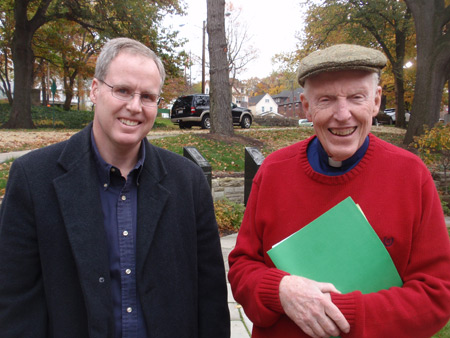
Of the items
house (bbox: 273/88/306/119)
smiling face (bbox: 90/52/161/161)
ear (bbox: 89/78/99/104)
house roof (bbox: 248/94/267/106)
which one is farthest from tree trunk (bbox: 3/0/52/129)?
house roof (bbox: 248/94/267/106)

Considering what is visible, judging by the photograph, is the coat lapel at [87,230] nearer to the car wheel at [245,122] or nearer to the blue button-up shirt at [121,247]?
→ the blue button-up shirt at [121,247]

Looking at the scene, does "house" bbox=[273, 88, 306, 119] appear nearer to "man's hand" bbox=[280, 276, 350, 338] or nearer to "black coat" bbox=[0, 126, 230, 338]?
"black coat" bbox=[0, 126, 230, 338]

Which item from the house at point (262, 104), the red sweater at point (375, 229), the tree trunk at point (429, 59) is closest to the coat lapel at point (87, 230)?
the red sweater at point (375, 229)

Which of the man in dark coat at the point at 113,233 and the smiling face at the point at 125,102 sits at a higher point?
the smiling face at the point at 125,102

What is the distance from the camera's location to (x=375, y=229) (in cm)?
145

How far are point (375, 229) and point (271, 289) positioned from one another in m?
0.46

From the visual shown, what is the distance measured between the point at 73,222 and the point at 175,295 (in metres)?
0.57

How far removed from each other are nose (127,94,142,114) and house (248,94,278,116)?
9079 centimetres

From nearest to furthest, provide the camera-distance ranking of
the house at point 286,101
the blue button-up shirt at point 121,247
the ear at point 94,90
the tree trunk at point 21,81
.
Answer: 1. the blue button-up shirt at point 121,247
2. the ear at point 94,90
3. the tree trunk at point 21,81
4. the house at point 286,101

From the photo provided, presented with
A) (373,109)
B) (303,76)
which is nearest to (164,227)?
(303,76)

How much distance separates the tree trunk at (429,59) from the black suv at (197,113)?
29.5 ft

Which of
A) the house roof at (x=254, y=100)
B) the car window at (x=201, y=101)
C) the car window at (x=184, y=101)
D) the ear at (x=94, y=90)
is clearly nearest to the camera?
the ear at (x=94, y=90)

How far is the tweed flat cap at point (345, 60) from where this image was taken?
142cm

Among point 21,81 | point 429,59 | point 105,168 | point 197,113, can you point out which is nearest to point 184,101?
point 197,113
